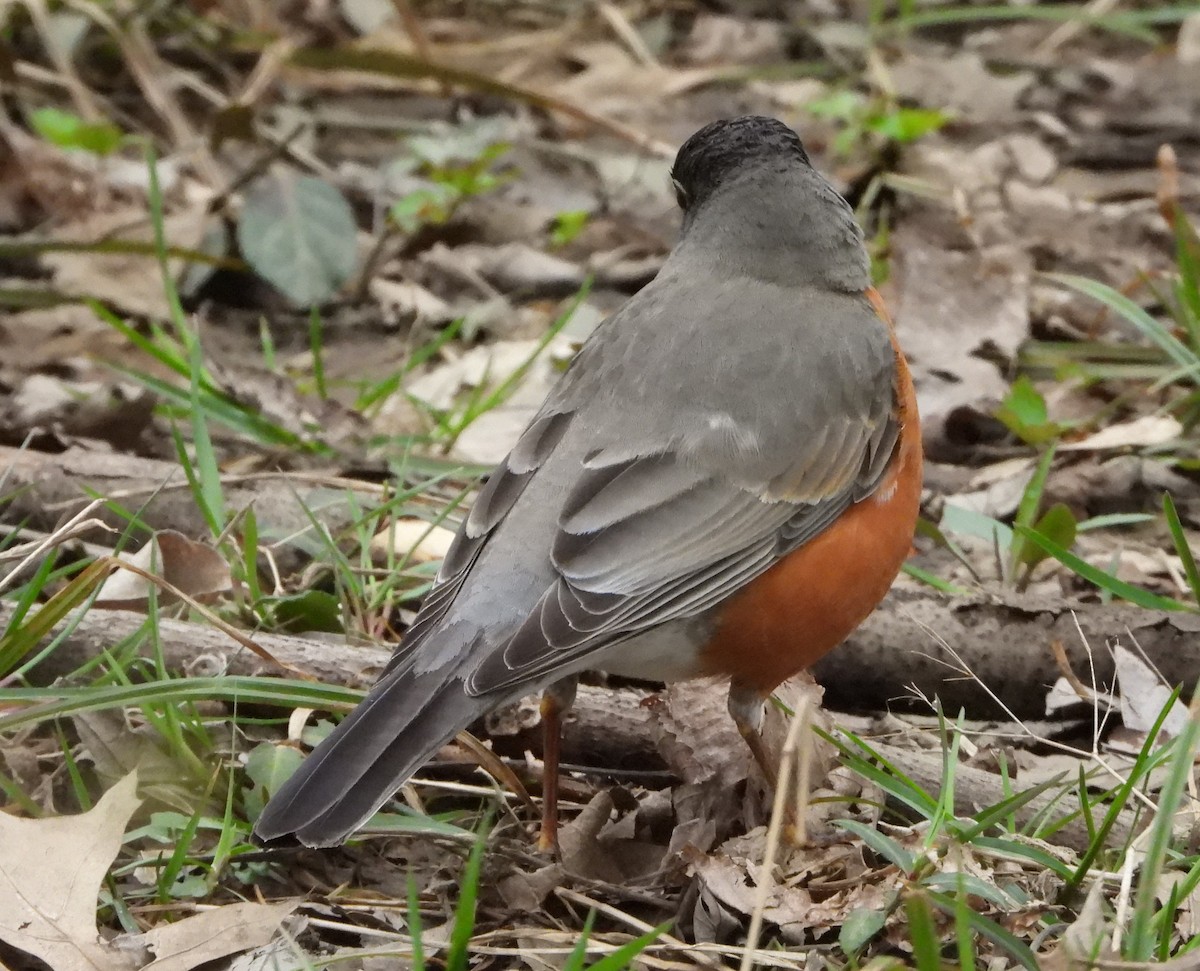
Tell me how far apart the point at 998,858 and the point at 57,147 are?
555cm

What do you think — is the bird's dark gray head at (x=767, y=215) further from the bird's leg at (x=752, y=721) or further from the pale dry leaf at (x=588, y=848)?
the pale dry leaf at (x=588, y=848)

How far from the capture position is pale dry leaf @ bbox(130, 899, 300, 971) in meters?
2.76

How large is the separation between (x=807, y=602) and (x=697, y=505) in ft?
1.02

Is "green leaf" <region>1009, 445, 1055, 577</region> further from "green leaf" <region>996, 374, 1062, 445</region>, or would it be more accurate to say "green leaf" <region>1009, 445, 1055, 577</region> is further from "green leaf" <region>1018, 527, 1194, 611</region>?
"green leaf" <region>996, 374, 1062, 445</region>

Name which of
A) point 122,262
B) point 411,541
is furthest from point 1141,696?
point 122,262

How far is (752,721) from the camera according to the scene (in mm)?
3436

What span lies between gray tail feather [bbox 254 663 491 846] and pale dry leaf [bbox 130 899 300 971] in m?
0.19

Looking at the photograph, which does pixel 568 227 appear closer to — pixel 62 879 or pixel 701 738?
pixel 701 738

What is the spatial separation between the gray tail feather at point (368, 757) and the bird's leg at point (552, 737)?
50cm

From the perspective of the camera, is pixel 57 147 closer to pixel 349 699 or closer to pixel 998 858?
pixel 349 699

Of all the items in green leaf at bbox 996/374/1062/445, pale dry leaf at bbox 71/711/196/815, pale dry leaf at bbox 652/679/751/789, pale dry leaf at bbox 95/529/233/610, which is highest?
pale dry leaf at bbox 95/529/233/610

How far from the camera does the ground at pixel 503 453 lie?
2.90 m

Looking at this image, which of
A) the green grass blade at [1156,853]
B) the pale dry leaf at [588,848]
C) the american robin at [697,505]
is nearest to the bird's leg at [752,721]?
the american robin at [697,505]

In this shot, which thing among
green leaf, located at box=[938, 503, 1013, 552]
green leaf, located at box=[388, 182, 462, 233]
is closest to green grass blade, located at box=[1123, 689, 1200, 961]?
green leaf, located at box=[938, 503, 1013, 552]
